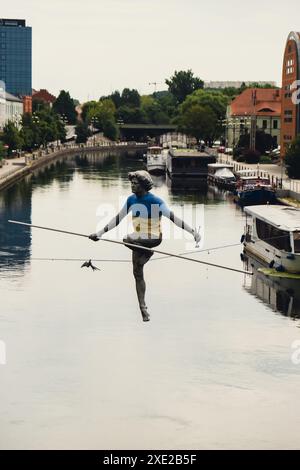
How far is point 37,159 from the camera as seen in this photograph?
132375 millimetres

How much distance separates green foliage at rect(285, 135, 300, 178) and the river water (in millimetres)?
30830

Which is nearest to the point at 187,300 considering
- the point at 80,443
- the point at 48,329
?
the point at 48,329

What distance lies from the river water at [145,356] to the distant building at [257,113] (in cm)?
8928

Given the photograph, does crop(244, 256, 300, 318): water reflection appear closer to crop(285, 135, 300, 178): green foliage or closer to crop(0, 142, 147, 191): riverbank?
crop(285, 135, 300, 178): green foliage

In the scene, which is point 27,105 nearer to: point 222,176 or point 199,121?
point 199,121

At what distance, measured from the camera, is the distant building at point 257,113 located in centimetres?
14800

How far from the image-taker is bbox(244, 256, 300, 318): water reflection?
45188mm

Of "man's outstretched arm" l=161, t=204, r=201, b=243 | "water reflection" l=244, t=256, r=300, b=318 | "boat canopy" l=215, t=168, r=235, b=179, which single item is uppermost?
"man's outstretched arm" l=161, t=204, r=201, b=243

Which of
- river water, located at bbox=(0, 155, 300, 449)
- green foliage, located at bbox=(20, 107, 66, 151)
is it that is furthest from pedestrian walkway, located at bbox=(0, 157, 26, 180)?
river water, located at bbox=(0, 155, 300, 449)

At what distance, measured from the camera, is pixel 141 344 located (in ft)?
123

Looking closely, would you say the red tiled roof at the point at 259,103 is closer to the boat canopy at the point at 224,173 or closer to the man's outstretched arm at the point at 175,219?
the boat canopy at the point at 224,173

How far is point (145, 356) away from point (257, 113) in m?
116

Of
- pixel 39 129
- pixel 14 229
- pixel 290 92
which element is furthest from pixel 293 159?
pixel 39 129

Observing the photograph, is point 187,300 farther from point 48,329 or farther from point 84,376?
point 84,376
